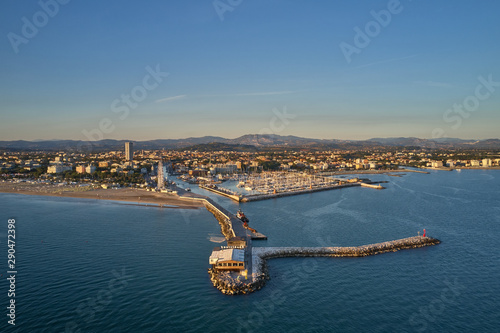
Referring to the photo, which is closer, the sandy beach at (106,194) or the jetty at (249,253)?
the jetty at (249,253)

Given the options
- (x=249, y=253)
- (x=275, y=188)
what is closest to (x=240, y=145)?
(x=275, y=188)

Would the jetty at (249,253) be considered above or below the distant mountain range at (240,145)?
below

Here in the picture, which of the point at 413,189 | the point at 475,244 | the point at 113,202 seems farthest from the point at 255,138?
the point at 475,244

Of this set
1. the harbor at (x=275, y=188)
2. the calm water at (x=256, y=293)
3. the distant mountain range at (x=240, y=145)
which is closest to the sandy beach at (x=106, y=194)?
the harbor at (x=275, y=188)

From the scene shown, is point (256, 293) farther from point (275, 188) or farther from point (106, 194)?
point (275, 188)

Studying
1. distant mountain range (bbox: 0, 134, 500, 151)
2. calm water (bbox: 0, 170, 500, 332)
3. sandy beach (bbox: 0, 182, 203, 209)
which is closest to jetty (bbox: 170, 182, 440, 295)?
calm water (bbox: 0, 170, 500, 332)

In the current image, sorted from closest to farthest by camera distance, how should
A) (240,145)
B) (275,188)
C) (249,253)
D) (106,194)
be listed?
(249,253), (106,194), (275,188), (240,145)

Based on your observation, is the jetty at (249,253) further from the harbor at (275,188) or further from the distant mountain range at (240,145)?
the distant mountain range at (240,145)

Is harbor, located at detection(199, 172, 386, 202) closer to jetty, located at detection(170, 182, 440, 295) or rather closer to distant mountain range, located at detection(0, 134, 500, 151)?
jetty, located at detection(170, 182, 440, 295)
